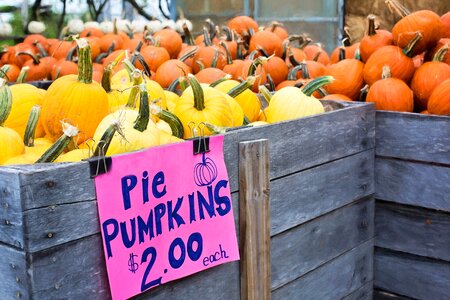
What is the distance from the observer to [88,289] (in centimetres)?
164

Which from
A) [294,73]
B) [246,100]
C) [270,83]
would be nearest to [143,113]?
[246,100]

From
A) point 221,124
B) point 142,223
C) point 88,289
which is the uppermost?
point 221,124

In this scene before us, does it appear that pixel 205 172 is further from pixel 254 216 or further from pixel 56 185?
pixel 56 185

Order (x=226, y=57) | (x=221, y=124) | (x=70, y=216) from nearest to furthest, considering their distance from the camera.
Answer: (x=70, y=216) → (x=221, y=124) → (x=226, y=57)

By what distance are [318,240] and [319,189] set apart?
0.20 m

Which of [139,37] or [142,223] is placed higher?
[139,37]

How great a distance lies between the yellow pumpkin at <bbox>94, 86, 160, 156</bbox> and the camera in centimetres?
184

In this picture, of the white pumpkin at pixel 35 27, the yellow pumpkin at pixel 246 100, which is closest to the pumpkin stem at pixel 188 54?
the yellow pumpkin at pixel 246 100

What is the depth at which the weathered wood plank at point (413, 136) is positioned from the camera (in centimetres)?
254

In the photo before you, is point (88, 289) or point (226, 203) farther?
point (226, 203)

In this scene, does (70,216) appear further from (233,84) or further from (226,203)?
(233,84)

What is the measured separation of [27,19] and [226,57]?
5.64 meters

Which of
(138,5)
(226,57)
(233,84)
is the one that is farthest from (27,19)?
(233,84)

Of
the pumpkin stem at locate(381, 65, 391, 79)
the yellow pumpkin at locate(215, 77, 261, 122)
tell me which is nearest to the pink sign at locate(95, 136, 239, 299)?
the yellow pumpkin at locate(215, 77, 261, 122)
